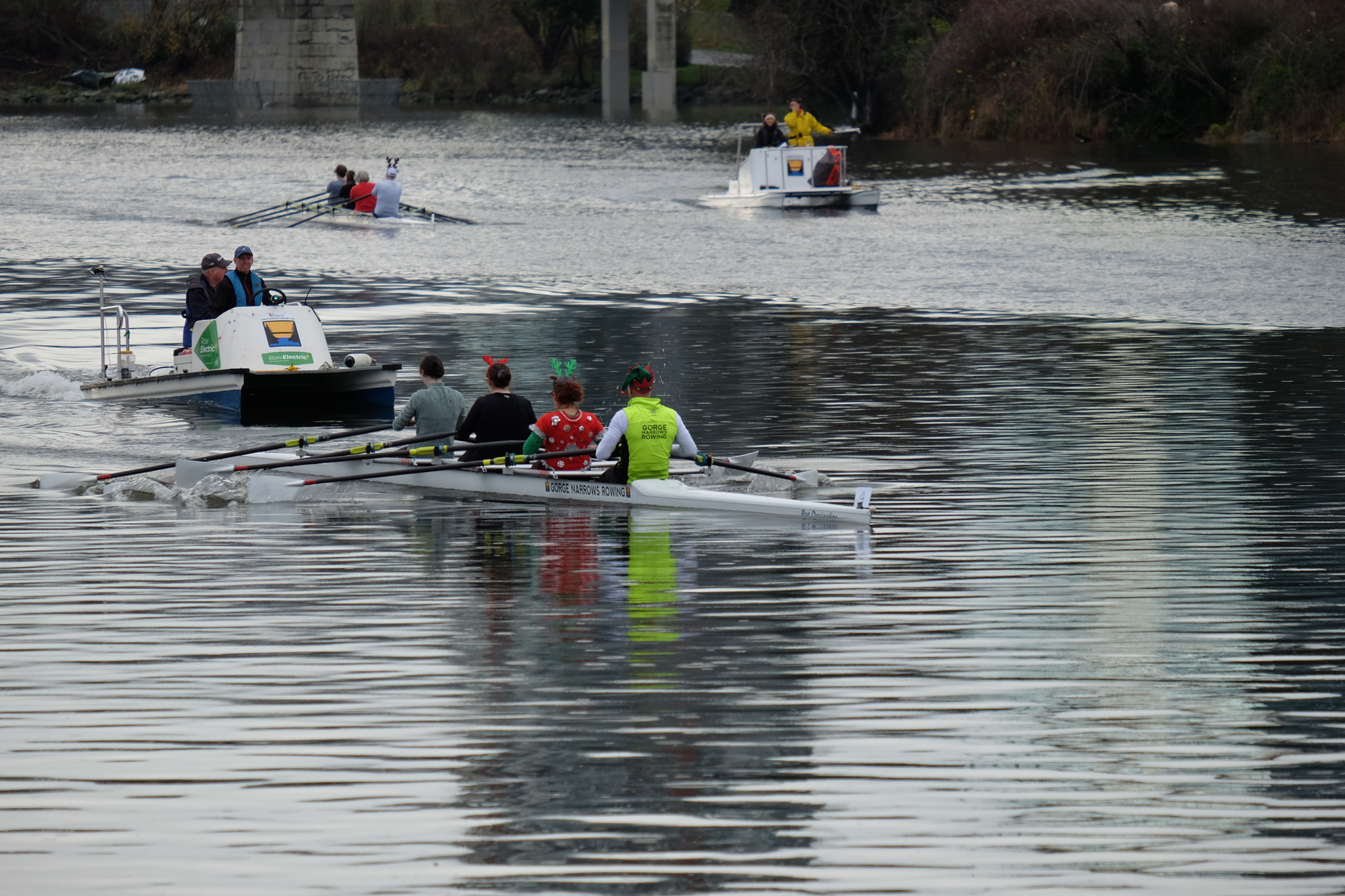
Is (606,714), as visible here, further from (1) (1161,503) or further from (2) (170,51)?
(2) (170,51)

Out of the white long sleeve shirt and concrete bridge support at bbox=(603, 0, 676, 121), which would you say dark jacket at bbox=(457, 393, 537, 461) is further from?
concrete bridge support at bbox=(603, 0, 676, 121)

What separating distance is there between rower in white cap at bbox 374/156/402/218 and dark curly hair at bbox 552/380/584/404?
1143 inches

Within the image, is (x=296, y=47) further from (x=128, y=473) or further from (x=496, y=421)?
(x=496, y=421)

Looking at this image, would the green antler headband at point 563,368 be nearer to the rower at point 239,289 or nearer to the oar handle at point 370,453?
the oar handle at point 370,453

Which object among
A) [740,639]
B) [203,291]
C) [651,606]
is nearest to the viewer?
[740,639]

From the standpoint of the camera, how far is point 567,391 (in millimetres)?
14500

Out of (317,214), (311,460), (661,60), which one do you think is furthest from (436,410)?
(661,60)

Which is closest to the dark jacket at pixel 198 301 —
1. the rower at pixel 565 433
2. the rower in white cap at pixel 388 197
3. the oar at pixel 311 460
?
the oar at pixel 311 460

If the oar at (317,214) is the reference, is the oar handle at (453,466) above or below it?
below

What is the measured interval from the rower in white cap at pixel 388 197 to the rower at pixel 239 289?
73.3ft

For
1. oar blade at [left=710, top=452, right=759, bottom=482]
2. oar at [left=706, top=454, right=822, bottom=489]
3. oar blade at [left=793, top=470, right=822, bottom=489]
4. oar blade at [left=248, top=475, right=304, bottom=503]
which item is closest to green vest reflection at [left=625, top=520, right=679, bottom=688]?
oar at [left=706, top=454, right=822, bottom=489]

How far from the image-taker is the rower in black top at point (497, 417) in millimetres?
15289

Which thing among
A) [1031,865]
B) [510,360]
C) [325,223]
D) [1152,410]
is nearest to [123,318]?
[510,360]

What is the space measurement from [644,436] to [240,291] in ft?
25.6
